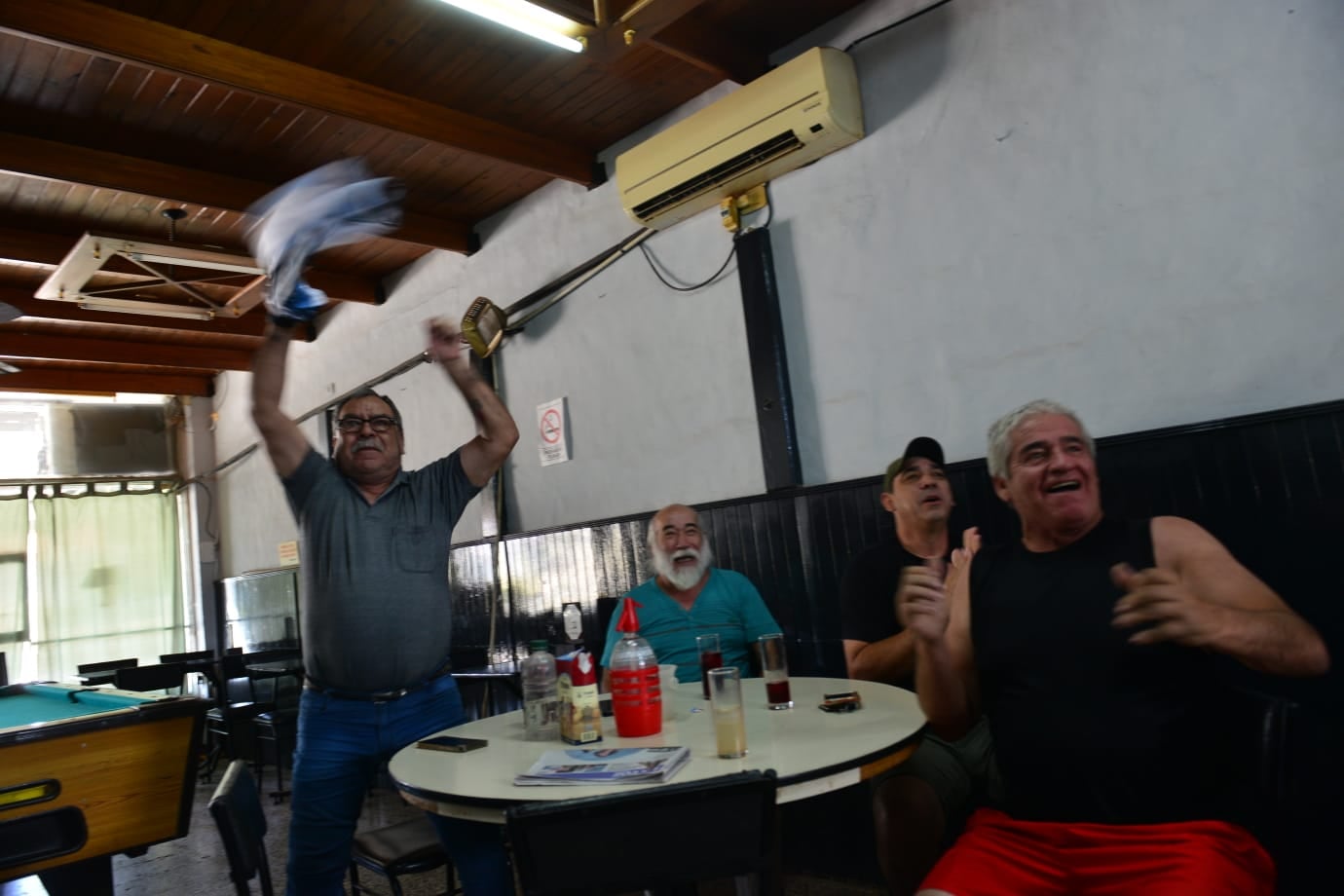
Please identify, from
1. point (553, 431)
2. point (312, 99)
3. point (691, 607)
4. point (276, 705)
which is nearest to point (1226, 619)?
point (691, 607)

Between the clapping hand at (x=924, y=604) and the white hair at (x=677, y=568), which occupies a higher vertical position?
the white hair at (x=677, y=568)

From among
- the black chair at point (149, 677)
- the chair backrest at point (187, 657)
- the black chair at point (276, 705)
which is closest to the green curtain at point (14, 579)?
the chair backrest at point (187, 657)

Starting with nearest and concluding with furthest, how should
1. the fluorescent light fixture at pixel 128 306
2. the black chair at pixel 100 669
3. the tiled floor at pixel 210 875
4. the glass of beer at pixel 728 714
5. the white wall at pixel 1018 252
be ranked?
1. the glass of beer at pixel 728 714
2. the white wall at pixel 1018 252
3. the tiled floor at pixel 210 875
4. the fluorescent light fixture at pixel 128 306
5. the black chair at pixel 100 669

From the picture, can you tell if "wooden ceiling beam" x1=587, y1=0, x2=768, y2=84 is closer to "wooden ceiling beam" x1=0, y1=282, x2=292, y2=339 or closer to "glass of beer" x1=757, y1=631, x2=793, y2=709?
"glass of beer" x1=757, y1=631, x2=793, y2=709

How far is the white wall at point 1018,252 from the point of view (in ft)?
8.05

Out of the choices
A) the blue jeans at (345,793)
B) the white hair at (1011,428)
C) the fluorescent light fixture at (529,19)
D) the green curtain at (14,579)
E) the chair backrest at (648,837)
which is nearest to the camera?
the chair backrest at (648,837)

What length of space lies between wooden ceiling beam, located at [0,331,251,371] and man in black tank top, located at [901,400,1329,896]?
7078 mm

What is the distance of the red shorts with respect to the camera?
4.68ft

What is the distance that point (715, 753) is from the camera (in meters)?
1.62

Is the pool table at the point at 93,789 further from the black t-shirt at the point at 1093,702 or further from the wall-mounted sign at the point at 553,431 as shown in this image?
the wall-mounted sign at the point at 553,431

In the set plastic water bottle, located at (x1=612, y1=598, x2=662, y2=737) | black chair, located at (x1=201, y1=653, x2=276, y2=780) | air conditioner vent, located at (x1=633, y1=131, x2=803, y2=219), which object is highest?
air conditioner vent, located at (x1=633, y1=131, x2=803, y2=219)

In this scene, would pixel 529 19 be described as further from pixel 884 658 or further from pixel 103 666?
pixel 103 666

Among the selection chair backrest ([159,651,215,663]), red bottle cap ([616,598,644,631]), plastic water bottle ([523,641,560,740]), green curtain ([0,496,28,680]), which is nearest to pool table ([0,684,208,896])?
plastic water bottle ([523,641,560,740])

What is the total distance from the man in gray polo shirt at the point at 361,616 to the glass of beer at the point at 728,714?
0.87 meters
